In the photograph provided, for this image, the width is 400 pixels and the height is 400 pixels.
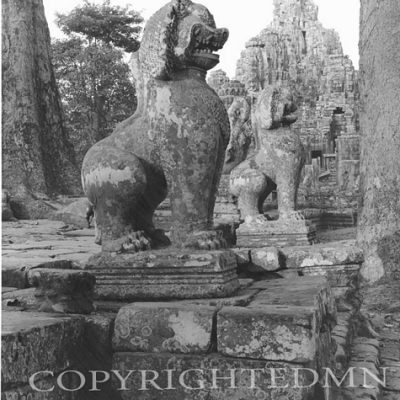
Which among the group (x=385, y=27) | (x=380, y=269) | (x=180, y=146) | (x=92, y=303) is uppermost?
(x=385, y=27)

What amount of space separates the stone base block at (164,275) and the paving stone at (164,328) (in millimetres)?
263

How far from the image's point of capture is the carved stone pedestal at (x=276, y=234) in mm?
5738

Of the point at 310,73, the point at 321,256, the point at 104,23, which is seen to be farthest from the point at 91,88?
the point at 310,73

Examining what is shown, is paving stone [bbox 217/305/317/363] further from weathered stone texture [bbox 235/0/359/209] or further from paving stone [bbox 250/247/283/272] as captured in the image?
weathered stone texture [bbox 235/0/359/209]

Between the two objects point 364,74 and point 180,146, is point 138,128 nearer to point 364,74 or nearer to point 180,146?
point 180,146

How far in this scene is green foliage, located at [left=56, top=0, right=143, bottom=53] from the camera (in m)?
22.2

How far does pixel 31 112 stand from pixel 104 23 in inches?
447

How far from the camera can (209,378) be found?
8.41 ft

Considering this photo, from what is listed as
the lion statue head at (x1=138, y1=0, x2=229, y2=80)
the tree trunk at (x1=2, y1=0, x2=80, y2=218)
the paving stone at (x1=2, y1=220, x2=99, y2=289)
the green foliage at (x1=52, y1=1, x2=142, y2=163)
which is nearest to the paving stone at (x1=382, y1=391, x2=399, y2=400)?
the paving stone at (x1=2, y1=220, x2=99, y2=289)

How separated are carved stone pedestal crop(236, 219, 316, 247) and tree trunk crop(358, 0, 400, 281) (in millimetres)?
1359

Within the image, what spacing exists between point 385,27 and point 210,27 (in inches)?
179

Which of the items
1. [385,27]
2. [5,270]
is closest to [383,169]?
[385,27]

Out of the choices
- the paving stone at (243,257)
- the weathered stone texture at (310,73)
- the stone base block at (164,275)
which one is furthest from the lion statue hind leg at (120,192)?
the weathered stone texture at (310,73)

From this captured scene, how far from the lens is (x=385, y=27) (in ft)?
23.1
